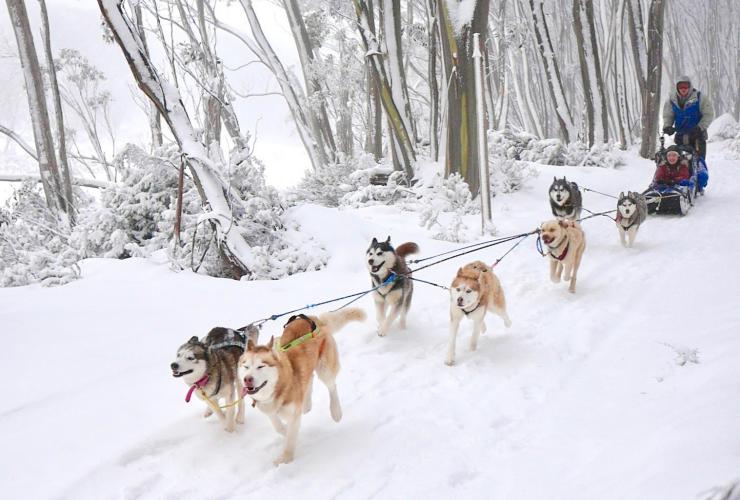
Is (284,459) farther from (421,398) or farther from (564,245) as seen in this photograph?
(564,245)

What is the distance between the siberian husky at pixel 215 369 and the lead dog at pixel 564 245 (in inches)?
128

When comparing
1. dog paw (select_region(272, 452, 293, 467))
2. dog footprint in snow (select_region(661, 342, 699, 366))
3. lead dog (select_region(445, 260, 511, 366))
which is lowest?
dog paw (select_region(272, 452, 293, 467))

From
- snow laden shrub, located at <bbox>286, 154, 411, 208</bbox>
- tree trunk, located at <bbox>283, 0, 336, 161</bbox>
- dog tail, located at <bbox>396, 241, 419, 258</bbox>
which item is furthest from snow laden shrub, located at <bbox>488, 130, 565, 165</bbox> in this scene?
dog tail, located at <bbox>396, 241, 419, 258</bbox>

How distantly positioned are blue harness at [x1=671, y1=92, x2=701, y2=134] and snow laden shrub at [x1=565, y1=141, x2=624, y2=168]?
165 inches

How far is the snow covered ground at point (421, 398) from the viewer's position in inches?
98.2

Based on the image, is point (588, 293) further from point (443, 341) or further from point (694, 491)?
point (694, 491)

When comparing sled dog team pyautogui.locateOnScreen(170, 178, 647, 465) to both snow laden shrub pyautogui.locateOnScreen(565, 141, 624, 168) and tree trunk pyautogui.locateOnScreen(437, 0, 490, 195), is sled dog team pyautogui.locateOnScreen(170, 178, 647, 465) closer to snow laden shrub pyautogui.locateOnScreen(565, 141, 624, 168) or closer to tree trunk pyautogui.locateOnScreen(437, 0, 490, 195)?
tree trunk pyautogui.locateOnScreen(437, 0, 490, 195)

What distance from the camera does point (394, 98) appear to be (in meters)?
10.2

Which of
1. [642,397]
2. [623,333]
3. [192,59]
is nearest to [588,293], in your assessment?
[623,333]

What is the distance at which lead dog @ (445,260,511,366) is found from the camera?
368cm

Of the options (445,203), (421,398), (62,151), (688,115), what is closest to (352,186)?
(445,203)

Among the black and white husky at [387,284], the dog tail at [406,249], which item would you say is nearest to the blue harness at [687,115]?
the dog tail at [406,249]

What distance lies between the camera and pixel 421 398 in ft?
11.1

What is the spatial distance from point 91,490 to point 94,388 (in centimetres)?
107
